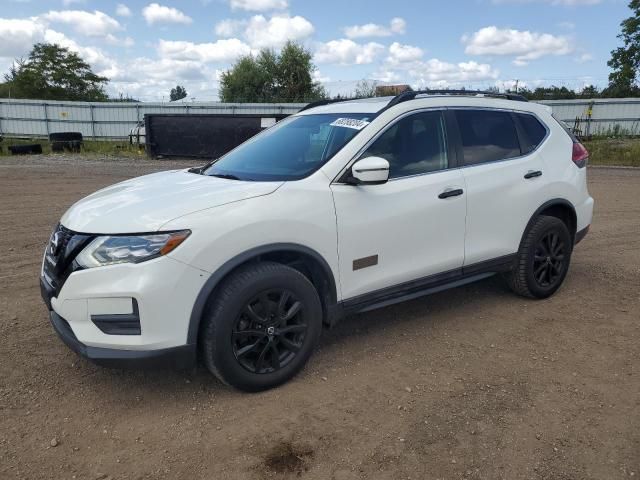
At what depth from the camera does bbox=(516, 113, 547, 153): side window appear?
15.0ft

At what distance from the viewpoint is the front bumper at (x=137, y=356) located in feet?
9.23

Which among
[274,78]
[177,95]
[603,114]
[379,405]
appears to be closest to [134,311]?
[379,405]

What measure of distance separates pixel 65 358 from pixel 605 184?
1287 centimetres

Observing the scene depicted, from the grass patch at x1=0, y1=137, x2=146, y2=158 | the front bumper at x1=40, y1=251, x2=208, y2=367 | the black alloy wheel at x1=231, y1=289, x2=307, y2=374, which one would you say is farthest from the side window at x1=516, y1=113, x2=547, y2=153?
the grass patch at x1=0, y1=137, x2=146, y2=158

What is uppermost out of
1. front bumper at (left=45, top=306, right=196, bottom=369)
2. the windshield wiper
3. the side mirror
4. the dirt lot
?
the side mirror

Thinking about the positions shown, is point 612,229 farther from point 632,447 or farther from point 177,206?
point 177,206

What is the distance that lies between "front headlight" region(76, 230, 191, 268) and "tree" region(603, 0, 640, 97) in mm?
50857

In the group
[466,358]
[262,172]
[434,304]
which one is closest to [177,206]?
[262,172]

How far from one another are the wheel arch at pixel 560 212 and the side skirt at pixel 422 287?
417 mm

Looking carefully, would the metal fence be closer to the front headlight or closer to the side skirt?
the side skirt

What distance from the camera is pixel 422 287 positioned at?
3.89m

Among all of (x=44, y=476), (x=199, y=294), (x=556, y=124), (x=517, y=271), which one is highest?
(x=556, y=124)

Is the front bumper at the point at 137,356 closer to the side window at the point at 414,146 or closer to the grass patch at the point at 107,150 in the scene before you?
the side window at the point at 414,146

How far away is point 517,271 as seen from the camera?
4.59 metres
